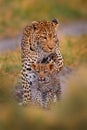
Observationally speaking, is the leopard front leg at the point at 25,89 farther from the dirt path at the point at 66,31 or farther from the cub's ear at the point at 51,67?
the dirt path at the point at 66,31

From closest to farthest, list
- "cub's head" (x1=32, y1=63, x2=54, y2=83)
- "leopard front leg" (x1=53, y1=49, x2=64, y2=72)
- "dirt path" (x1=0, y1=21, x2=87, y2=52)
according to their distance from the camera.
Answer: "cub's head" (x1=32, y1=63, x2=54, y2=83)
"leopard front leg" (x1=53, y1=49, x2=64, y2=72)
"dirt path" (x1=0, y1=21, x2=87, y2=52)

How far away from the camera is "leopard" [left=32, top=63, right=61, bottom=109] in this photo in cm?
905

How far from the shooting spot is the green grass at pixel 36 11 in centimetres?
2207

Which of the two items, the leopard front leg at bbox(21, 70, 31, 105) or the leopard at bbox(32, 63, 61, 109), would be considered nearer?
the leopard at bbox(32, 63, 61, 109)

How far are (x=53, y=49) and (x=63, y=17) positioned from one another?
44.6ft

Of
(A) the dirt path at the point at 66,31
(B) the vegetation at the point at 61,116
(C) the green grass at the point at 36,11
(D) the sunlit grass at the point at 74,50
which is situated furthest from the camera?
(C) the green grass at the point at 36,11

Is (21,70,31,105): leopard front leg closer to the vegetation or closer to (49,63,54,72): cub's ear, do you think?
(49,63,54,72): cub's ear

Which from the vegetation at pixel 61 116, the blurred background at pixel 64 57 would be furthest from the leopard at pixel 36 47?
the vegetation at pixel 61 116

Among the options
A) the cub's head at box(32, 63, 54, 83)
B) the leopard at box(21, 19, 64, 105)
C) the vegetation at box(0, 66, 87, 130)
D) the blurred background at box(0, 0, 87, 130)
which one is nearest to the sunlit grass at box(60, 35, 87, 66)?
the blurred background at box(0, 0, 87, 130)

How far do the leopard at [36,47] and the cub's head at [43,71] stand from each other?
0.44 meters

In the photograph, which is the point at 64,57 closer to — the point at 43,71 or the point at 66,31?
the point at 43,71

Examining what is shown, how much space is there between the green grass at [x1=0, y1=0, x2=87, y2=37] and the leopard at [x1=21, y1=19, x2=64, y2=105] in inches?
435

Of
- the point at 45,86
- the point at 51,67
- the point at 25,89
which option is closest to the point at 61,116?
the point at 45,86

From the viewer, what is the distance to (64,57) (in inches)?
537
